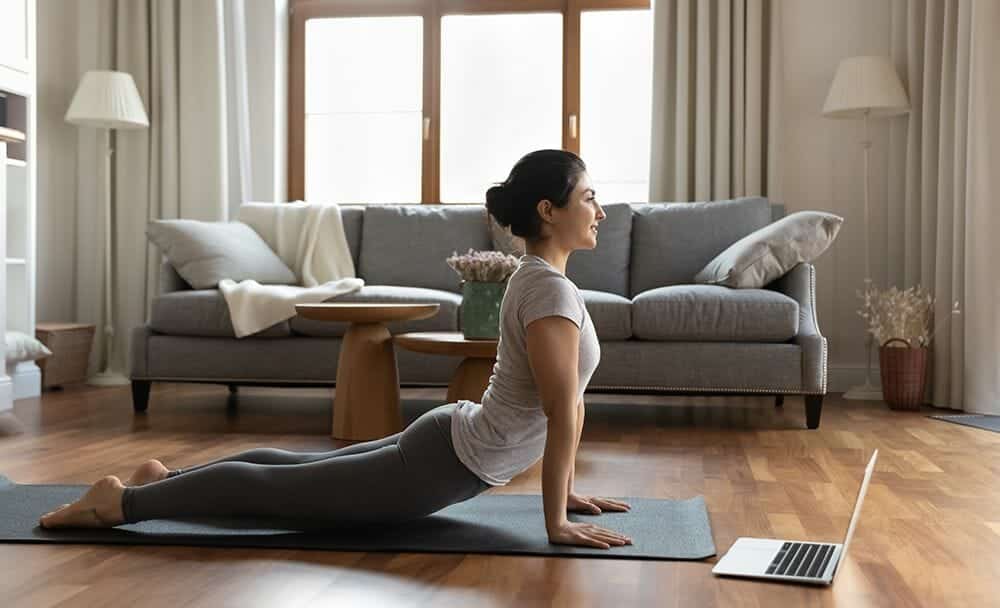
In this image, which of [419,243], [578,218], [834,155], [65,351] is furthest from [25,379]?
[834,155]

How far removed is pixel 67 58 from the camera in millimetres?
5824

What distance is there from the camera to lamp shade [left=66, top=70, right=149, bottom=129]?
17.5ft

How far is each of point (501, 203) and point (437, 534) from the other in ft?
2.19

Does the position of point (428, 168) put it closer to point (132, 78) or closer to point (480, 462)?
point (132, 78)

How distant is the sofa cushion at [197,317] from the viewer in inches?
167

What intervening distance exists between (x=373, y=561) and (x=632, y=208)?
314 centimetres

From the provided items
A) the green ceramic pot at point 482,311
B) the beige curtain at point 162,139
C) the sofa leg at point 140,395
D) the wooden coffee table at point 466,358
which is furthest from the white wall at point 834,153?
the sofa leg at point 140,395

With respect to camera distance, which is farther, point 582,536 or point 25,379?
point 25,379

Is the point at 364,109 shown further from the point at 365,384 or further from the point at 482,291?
the point at 482,291

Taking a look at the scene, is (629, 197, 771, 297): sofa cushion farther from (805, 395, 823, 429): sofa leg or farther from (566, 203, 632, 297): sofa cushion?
(805, 395, 823, 429): sofa leg

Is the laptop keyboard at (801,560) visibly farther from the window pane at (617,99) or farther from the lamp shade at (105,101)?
the lamp shade at (105,101)

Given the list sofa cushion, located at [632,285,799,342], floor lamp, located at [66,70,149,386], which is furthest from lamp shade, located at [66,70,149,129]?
sofa cushion, located at [632,285,799,342]

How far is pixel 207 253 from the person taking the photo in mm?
4465

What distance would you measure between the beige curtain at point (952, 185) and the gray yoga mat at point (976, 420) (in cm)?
12
